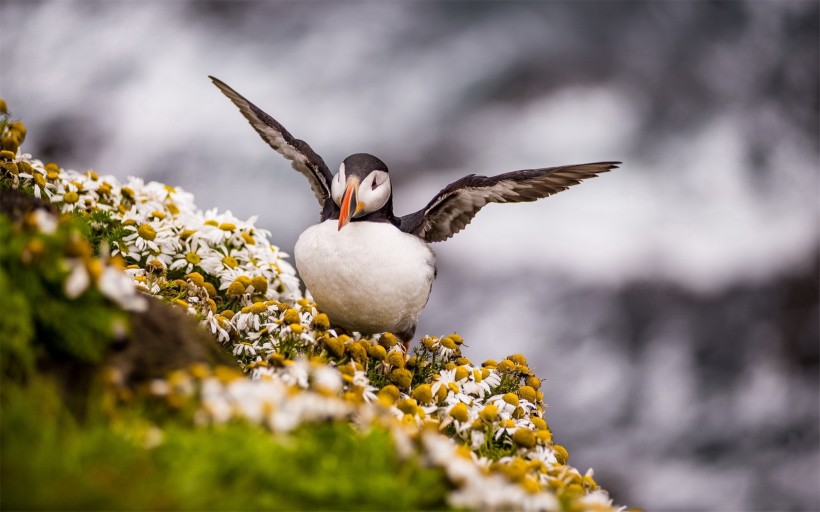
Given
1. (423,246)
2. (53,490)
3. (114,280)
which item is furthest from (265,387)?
(423,246)

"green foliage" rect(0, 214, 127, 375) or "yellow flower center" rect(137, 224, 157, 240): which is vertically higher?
"yellow flower center" rect(137, 224, 157, 240)

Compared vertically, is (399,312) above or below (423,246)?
below

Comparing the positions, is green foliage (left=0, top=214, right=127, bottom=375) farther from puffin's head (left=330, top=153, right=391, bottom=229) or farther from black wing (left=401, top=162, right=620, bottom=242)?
black wing (left=401, top=162, right=620, bottom=242)

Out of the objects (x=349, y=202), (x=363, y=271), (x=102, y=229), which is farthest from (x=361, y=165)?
(x=102, y=229)

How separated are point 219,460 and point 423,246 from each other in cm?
325

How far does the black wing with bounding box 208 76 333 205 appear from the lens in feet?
18.6

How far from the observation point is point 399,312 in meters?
5.01

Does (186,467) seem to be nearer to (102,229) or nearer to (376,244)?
(376,244)

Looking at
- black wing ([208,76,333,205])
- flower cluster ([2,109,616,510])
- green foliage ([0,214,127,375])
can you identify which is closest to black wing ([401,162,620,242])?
black wing ([208,76,333,205])

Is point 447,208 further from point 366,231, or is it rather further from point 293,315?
point 293,315

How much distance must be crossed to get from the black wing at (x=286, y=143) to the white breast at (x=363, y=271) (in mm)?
806

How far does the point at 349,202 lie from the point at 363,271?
0.46m

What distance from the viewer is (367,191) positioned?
4805mm

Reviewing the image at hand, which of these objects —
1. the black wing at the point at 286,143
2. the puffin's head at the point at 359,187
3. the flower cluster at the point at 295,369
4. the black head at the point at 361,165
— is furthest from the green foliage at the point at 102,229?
the black head at the point at 361,165
